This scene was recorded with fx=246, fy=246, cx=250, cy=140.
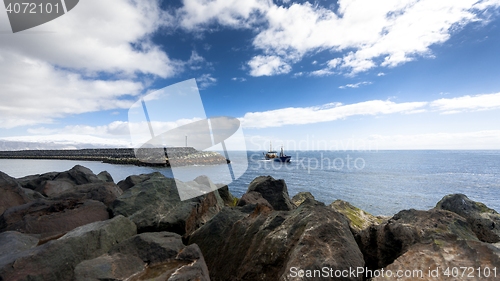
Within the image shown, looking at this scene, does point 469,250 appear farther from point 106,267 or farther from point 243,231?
point 106,267

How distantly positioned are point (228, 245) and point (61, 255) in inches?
123

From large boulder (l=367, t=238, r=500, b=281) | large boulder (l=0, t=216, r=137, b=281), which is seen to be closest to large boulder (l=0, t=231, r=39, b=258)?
large boulder (l=0, t=216, r=137, b=281)

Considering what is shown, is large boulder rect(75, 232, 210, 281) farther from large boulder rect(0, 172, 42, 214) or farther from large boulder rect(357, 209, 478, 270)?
large boulder rect(0, 172, 42, 214)

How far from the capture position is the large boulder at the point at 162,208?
6.92 m

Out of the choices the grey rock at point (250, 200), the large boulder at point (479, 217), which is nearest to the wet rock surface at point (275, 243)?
the grey rock at point (250, 200)

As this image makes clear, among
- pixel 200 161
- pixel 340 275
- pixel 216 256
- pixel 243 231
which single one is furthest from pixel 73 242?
pixel 200 161

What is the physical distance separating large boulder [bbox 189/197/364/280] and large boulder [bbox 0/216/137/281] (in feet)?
6.37

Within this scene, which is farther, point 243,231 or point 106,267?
point 243,231

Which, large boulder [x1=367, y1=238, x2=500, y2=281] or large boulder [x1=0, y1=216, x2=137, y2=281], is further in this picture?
large boulder [x1=0, y1=216, x2=137, y2=281]

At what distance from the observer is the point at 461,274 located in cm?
340

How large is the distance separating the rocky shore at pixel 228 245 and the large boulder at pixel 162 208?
0.10 ft

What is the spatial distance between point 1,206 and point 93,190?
2700 millimetres

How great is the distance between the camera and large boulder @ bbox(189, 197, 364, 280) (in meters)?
3.90

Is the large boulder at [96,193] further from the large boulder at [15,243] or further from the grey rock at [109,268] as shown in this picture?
the grey rock at [109,268]
